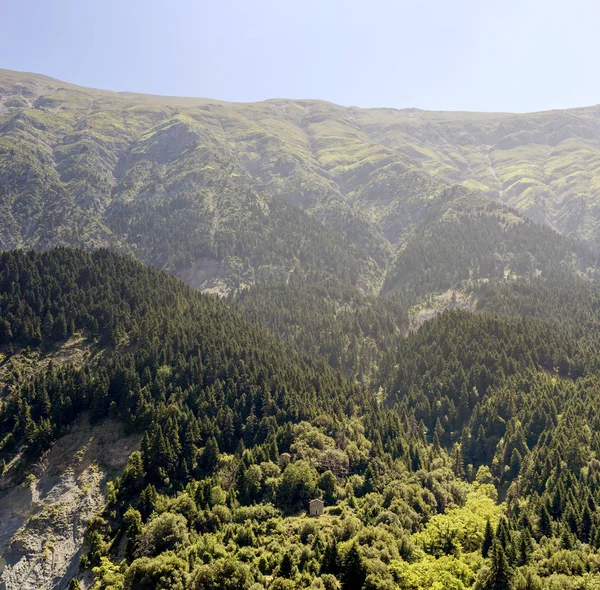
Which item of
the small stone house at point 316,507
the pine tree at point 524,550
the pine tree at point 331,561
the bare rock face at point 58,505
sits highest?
the pine tree at point 524,550

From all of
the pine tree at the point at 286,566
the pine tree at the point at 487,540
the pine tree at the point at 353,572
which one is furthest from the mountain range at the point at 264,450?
the pine tree at the point at 487,540

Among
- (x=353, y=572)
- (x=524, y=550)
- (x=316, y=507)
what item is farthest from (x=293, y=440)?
(x=524, y=550)

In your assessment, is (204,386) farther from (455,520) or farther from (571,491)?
Answer: (571,491)

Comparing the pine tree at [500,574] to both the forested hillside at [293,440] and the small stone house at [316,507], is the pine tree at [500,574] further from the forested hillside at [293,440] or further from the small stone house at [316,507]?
the small stone house at [316,507]

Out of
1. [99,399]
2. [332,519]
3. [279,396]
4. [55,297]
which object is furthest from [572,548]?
[55,297]

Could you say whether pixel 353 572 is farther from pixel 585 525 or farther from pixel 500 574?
pixel 585 525

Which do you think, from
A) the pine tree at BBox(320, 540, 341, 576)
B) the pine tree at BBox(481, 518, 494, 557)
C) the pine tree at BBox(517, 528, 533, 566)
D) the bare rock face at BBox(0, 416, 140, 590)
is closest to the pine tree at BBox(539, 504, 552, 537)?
the pine tree at BBox(517, 528, 533, 566)
